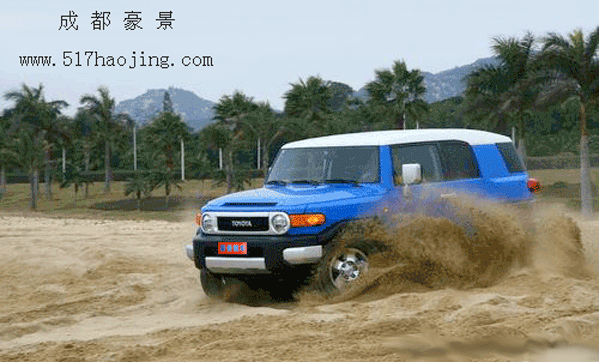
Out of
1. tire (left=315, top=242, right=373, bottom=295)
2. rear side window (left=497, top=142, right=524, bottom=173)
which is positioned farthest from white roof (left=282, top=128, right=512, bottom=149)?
tire (left=315, top=242, right=373, bottom=295)

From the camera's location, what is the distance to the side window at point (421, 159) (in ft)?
34.6

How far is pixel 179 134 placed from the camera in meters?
78.3

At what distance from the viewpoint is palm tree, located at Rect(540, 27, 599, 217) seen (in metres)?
38.2

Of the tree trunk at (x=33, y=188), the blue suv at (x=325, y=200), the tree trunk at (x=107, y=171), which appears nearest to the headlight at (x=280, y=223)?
the blue suv at (x=325, y=200)

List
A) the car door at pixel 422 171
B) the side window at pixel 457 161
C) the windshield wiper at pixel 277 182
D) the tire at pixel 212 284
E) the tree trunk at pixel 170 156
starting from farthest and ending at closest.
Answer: the tree trunk at pixel 170 156
the side window at pixel 457 161
the windshield wiper at pixel 277 182
the tire at pixel 212 284
the car door at pixel 422 171

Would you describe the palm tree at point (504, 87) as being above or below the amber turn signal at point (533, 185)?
above

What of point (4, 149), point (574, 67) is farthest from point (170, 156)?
point (574, 67)

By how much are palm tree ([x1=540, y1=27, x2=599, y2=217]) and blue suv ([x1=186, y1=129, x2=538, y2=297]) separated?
28113mm

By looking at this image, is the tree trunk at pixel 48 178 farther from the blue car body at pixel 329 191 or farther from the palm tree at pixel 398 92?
the blue car body at pixel 329 191

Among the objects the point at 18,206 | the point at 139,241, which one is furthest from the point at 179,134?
the point at 139,241

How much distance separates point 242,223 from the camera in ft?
→ 32.5

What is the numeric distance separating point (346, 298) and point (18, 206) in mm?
62406

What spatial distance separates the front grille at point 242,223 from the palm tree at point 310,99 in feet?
209

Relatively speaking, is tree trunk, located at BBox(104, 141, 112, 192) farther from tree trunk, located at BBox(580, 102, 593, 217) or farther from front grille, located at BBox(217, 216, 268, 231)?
front grille, located at BBox(217, 216, 268, 231)
